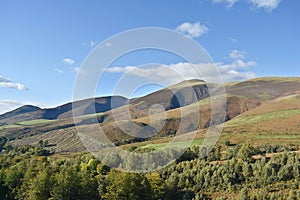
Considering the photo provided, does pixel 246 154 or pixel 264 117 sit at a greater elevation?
pixel 264 117

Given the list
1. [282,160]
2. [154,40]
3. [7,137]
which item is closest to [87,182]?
[282,160]

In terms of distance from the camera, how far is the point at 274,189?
42.7 m

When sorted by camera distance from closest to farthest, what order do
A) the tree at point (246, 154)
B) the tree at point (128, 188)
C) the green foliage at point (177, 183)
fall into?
the tree at point (128, 188) < the green foliage at point (177, 183) < the tree at point (246, 154)

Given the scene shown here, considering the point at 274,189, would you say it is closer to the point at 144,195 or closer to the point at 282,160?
the point at 282,160

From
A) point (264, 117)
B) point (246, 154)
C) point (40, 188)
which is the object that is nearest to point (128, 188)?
point (40, 188)

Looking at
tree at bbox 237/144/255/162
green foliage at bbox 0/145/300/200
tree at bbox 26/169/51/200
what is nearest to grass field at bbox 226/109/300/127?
tree at bbox 237/144/255/162

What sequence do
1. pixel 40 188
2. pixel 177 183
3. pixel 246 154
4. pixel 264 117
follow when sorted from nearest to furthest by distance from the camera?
pixel 40 188 → pixel 177 183 → pixel 246 154 → pixel 264 117

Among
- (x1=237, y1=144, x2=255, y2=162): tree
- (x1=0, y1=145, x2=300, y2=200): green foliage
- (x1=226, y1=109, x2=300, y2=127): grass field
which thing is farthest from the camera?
(x1=226, y1=109, x2=300, y2=127): grass field

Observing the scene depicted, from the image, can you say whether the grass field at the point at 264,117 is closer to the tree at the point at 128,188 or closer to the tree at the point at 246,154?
the tree at the point at 246,154

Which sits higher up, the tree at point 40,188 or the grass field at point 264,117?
the grass field at point 264,117

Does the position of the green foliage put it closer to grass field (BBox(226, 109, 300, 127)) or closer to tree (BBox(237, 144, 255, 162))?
tree (BBox(237, 144, 255, 162))

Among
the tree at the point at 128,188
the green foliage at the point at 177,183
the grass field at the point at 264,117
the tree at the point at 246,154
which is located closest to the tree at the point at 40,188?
the green foliage at the point at 177,183

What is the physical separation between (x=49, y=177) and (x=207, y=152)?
30.6 meters

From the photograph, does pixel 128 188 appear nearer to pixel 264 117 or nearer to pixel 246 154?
pixel 246 154
